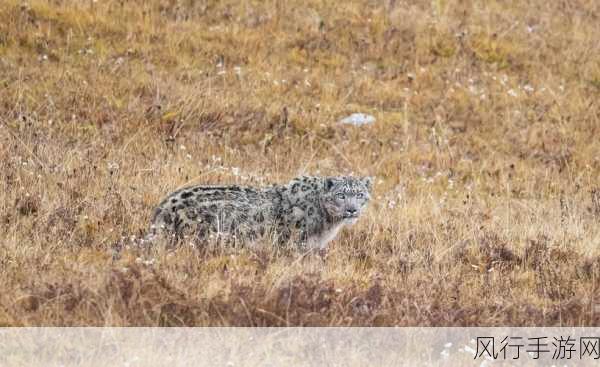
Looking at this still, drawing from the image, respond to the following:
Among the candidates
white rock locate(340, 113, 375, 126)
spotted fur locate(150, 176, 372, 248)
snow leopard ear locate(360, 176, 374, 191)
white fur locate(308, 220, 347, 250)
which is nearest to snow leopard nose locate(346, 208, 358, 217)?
spotted fur locate(150, 176, 372, 248)

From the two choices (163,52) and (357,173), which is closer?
(357,173)

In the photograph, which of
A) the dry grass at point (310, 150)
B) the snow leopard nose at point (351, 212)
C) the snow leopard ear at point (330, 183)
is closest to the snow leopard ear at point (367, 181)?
the snow leopard ear at point (330, 183)

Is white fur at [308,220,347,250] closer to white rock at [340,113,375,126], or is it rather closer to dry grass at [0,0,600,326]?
dry grass at [0,0,600,326]

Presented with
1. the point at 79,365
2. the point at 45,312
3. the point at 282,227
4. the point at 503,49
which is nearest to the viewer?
the point at 79,365

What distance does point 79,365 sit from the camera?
7.15m

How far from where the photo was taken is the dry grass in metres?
8.68

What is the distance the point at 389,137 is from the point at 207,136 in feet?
11.2

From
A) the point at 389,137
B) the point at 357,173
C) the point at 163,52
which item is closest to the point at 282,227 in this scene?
the point at 357,173

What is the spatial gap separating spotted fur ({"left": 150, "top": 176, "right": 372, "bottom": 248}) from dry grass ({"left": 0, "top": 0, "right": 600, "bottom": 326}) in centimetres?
44

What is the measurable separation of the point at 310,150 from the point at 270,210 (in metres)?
6.23

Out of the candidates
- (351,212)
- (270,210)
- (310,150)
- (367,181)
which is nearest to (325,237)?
(351,212)

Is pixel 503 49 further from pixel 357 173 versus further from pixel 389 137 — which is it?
pixel 357 173

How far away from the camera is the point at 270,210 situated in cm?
1143

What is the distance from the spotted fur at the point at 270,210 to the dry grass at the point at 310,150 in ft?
1.45
